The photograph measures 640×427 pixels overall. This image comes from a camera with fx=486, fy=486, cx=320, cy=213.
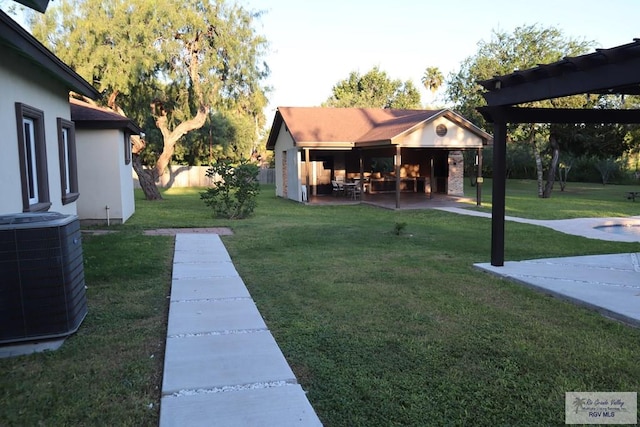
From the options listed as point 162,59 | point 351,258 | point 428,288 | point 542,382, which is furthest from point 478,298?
point 162,59

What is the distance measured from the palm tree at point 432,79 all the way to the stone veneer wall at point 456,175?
35.8m

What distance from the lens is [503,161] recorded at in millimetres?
6992

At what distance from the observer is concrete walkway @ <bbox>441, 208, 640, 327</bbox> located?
516 cm

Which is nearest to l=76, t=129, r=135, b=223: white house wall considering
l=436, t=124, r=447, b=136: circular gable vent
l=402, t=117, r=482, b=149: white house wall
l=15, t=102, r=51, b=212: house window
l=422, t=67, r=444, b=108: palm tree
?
l=15, t=102, r=51, b=212: house window

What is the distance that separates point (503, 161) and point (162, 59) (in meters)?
17.6

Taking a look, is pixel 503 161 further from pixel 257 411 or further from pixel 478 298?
pixel 257 411

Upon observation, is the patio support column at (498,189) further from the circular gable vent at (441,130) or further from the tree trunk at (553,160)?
the tree trunk at (553,160)

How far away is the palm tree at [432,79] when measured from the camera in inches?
2226

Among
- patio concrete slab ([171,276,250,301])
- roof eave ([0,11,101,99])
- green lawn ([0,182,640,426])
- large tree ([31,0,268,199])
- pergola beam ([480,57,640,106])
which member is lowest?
green lawn ([0,182,640,426])

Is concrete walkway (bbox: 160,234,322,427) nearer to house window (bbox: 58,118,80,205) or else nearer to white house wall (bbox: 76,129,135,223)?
house window (bbox: 58,118,80,205)

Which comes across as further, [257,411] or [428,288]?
[428,288]

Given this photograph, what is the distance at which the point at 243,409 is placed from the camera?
3.03 metres

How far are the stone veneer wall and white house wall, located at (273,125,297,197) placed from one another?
7.90 metres

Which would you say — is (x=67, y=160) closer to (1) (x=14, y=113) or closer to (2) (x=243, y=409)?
(1) (x=14, y=113)
